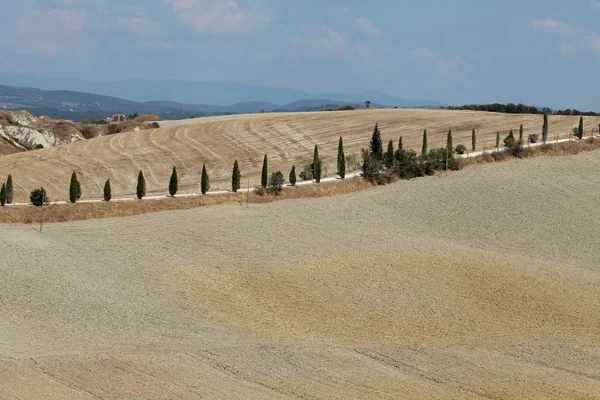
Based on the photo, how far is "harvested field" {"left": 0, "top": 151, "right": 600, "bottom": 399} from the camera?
2730 cm

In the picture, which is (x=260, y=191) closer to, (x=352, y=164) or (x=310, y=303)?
(x=352, y=164)

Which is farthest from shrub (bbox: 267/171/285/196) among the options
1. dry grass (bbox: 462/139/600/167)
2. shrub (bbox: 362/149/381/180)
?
dry grass (bbox: 462/139/600/167)

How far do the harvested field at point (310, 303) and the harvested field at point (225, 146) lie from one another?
15.2 metres

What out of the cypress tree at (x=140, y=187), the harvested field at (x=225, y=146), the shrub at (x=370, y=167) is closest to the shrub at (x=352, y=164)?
the harvested field at (x=225, y=146)

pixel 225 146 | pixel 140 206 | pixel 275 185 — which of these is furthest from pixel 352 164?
pixel 225 146

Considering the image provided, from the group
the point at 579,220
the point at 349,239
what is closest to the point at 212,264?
the point at 349,239

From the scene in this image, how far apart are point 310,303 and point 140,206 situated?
A: 800 inches

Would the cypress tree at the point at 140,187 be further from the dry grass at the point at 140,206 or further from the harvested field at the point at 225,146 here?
the harvested field at the point at 225,146

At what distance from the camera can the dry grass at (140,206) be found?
162ft

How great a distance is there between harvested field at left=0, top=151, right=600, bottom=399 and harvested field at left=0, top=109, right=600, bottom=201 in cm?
1521

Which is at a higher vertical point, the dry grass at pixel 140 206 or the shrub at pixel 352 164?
the shrub at pixel 352 164

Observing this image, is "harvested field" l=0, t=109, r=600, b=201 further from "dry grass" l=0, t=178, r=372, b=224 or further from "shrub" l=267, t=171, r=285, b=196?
"dry grass" l=0, t=178, r=372, b=224

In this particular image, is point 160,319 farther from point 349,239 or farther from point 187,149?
point 187,149

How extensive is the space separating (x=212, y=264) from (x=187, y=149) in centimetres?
4366
